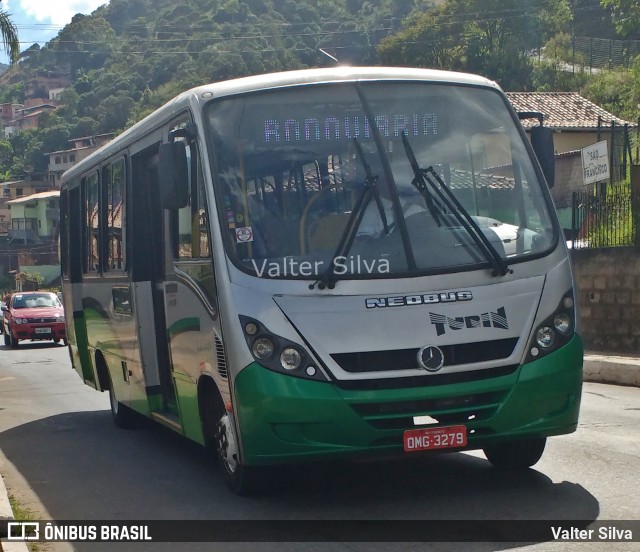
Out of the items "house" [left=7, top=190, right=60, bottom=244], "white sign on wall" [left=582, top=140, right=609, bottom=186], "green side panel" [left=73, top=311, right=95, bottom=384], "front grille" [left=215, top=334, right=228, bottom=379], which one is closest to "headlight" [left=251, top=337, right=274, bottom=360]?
"front grille" [left=215, top=334, right=228, bottom=379]

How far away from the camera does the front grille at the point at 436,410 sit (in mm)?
6992

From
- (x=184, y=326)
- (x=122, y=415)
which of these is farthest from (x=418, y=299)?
(x=122, y=415)

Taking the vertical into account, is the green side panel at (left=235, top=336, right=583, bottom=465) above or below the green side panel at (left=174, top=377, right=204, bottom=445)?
above

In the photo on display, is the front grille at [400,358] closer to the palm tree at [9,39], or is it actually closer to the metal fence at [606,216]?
the metal fence at [606,216]

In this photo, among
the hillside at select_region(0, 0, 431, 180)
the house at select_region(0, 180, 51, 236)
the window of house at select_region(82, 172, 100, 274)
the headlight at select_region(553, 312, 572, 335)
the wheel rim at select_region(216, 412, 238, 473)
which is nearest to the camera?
the headlight at select_region(553, 312, 572, 335)

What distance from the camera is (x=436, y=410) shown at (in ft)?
23.1

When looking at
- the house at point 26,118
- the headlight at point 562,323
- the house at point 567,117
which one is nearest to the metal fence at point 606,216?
the headlight at point 562,323

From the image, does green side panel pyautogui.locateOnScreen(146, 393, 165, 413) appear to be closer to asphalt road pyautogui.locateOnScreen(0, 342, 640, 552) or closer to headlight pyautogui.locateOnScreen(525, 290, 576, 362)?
asphalt road pyautogui.locateOnScreen(0, 342, 640, 552)

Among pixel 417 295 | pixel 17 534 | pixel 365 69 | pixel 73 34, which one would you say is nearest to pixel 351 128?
pixel 365 69

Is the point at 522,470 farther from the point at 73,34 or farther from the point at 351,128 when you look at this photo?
the point at 73,34

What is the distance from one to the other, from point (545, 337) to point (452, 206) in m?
1.03

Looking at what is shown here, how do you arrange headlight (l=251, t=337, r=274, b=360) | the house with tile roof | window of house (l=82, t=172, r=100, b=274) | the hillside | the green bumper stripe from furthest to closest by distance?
the hillside → the house with tile roof → window of house (l=82, t=172, r=100, b=274) → the green bumper stripe → headlight (l=251, t=337, r=274, b=360)

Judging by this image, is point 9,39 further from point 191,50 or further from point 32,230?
point 191,50

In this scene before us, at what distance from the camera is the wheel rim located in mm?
7508
